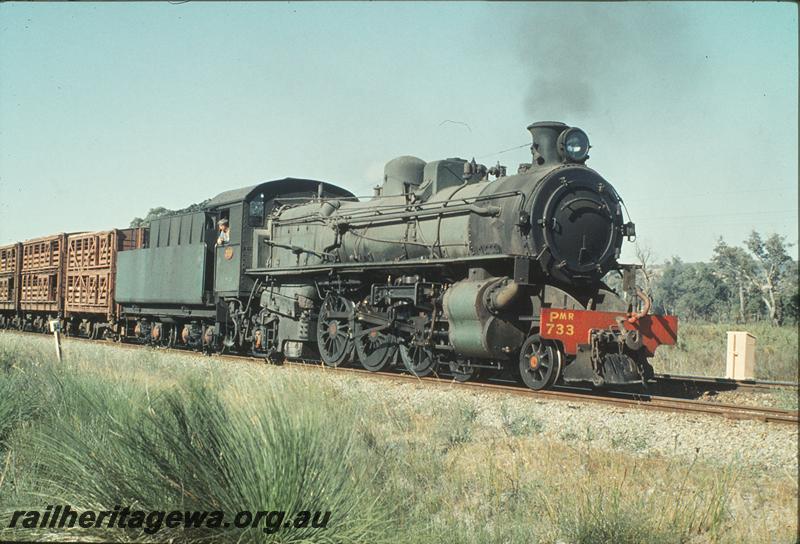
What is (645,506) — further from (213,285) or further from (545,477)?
(213,285)

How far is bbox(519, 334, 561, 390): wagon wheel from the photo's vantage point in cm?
1119

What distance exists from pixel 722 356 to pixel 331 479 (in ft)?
56.7

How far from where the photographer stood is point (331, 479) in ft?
17.7

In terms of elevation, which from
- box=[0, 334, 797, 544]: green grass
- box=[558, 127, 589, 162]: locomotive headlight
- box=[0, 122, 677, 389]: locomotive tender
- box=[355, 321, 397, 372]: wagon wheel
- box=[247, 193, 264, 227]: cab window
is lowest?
box=[0, 334, 797, 544]: green grass

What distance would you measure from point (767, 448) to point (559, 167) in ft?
18.3

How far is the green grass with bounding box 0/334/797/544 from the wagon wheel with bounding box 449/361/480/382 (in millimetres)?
4942

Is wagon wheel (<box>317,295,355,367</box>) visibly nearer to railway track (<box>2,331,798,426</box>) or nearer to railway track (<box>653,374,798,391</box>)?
railway track (<box>2,331,798,426</box>)

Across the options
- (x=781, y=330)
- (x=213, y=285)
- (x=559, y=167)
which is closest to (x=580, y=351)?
(x=559, y=167)

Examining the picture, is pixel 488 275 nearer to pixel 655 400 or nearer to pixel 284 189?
pixel 655 400

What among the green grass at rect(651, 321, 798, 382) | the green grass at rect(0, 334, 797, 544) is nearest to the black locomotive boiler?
the green grass at rect(0, 334, 797, 544)

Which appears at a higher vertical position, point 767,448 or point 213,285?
point 213,285

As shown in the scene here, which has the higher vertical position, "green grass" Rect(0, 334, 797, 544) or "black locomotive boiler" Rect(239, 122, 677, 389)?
"black locomotive boiler" Rect(239, 122, 677, 389)

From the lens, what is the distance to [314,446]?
5520mm

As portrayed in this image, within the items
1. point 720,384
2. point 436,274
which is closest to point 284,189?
point 436,274
